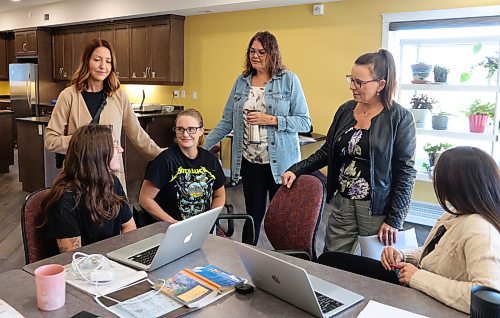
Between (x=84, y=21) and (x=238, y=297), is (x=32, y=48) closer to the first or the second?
(x=84, y=21)

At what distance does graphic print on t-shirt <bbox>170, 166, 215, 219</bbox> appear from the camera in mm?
2318

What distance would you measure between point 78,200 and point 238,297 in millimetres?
780

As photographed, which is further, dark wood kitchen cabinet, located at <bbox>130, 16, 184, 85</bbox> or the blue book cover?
dark wood kitchen cabinet, located at <bbox>130, 16, 184, 85</bbox>

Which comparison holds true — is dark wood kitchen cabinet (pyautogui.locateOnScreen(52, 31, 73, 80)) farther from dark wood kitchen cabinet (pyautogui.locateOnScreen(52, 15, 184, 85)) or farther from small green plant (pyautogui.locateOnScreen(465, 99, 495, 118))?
small green plant (pyautogui.locateOnScreen(465, 99, 495, 118))

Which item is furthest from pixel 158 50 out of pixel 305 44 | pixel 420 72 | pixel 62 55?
pixel 420 72

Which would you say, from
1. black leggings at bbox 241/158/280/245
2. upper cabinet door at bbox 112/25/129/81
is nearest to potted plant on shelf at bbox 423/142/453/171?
black leggings at bbox 241/158/280/245

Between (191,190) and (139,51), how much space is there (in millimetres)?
5103

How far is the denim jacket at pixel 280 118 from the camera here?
2.65m

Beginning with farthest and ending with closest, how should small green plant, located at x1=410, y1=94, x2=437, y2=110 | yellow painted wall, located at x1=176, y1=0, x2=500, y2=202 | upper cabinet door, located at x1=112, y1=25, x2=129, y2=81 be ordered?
1. upper cabinet door, located at x1=112, y1=25, x2=129, y2=81
2. yellow painted wall, located at x1=176, y1=0, x2=500, y2=202
3. small green plant, located at x1=410, y1=94, x2=437, y2=110

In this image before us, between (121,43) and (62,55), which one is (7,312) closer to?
(121,43)

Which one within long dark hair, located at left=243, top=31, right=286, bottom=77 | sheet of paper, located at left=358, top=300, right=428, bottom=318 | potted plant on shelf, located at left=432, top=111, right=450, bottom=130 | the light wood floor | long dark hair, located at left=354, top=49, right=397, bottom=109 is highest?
long dark hair, located at left=243, top=31, right=286, bottom=77

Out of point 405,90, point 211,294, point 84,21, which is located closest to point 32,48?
point 84,21

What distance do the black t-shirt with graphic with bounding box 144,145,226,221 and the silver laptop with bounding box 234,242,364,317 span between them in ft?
3.19

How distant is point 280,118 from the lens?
8.63 feet
